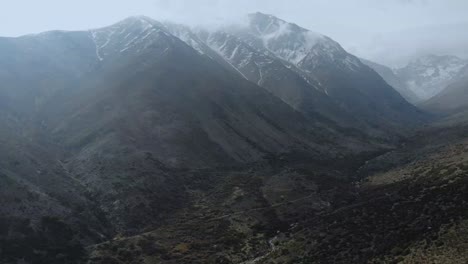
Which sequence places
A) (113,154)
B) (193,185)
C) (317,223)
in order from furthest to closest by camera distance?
(113,154)
(193,185)
(317,223)

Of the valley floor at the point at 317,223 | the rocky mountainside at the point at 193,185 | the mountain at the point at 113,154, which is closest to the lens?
the valley floor at the point at 317,223

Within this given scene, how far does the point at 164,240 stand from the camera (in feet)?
286

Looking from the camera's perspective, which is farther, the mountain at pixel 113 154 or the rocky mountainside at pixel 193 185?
the mountain at pixel 113 154

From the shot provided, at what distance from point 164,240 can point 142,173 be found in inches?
1390

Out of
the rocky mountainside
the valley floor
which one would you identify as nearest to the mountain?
the rocky mountainside

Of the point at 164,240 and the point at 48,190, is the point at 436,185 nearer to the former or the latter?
the point at 164,240

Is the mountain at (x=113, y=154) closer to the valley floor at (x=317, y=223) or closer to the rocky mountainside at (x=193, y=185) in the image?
the rocky mountainside at (x=193, y=185)

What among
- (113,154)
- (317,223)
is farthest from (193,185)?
(317,223)

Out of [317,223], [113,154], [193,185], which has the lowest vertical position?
[193,185]

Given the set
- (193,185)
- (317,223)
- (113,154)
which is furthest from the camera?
(113,154)

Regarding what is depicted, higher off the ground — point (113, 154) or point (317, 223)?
point (113, 154)

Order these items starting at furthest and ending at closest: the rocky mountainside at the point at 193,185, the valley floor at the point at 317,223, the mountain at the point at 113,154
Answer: the mountain at the point at 113,154 → the rocky mountainside at the point at 193,185 → the valley floor at the point at 317,223

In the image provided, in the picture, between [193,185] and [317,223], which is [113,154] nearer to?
[193,185]

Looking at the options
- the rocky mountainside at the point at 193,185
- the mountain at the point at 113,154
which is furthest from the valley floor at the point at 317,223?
the mountain at the point at 113,154
